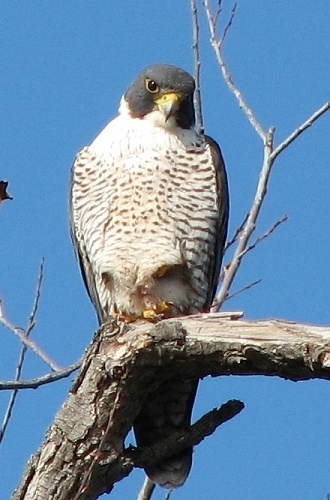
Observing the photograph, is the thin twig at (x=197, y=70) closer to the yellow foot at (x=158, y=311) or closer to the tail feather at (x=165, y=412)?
the yellow foot at (x=158, y=311)

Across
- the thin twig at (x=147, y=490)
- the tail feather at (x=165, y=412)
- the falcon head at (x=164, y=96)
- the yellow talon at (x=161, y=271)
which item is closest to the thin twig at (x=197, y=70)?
the falcon head at (x=164, y=96)

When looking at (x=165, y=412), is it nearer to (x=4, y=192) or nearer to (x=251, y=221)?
(x=251, y=221)

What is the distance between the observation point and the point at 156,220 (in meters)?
4.98

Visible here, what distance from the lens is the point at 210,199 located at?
5148 millimetres

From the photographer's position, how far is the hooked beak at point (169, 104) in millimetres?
5311

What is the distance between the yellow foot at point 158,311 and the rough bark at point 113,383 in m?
0.90

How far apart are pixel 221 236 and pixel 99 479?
1.64 m

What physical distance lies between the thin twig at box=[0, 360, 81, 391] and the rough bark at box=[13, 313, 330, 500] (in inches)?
4.7

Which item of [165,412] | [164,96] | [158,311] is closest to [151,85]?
[164,96]

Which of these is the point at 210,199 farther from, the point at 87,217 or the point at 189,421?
the point at 189,421

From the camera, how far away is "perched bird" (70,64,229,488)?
498cm

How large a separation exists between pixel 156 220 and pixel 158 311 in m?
0.43

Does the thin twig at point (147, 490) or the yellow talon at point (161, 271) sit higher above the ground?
the yellow talon at point (161, 271)

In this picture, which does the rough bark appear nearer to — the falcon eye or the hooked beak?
the hooked beak
